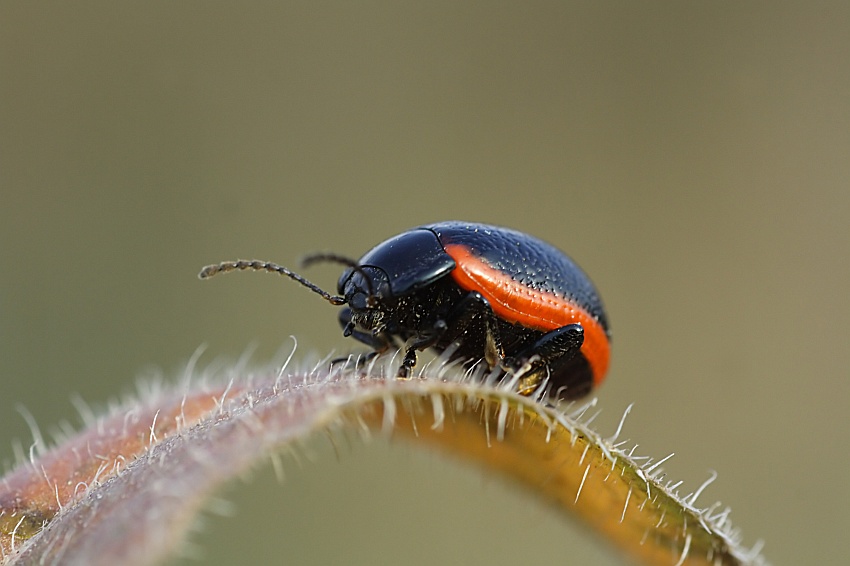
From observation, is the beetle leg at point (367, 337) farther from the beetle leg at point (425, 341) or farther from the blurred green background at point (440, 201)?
the blurred green background at point (440, 201)

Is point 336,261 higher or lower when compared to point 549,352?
higher

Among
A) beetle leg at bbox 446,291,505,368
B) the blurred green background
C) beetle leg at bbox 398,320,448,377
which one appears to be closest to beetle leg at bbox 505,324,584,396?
beetle leg at bbox 446,291,505,368

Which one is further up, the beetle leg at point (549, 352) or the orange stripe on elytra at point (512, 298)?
the orange stripe on elytra at point (512, 298)

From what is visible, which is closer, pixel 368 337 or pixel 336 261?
pixel 336 261

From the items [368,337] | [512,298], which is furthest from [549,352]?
[368,337]

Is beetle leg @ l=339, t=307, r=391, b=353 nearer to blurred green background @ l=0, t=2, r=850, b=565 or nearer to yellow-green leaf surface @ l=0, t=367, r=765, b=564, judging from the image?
yellow-green leaf surface @ l=0, t=367, r=765, b=564

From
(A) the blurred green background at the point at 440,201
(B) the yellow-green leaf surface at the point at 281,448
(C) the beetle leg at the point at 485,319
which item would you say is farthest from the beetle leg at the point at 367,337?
(A) the blurred green background at the point at 440,201

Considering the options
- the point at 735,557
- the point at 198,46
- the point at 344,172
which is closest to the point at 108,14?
the point at 198,46

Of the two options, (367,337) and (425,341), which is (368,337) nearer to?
(367,337)
